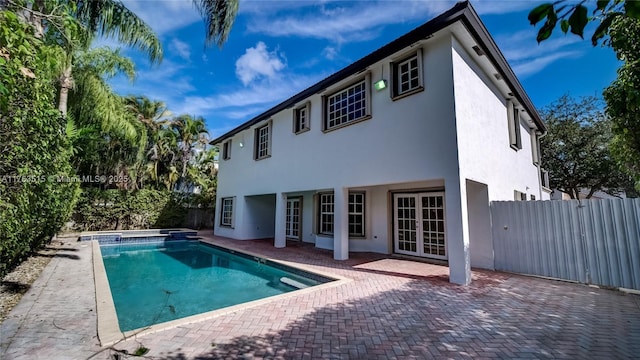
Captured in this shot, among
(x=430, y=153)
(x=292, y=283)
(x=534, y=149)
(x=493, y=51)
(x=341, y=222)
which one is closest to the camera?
(x=430, y=153)

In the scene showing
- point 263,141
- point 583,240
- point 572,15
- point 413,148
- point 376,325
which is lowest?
point 376,325

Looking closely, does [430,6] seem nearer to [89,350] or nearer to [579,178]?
[89,350]

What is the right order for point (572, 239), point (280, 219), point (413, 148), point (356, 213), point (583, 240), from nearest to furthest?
point (583, 240), point (572, 239), point (413, 148), point (356, 213), point (280, 219)

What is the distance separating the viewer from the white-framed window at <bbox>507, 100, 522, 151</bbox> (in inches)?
467

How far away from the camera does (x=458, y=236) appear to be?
7.41 meters

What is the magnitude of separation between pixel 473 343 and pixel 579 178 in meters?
26.9

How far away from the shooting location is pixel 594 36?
1.75 meters

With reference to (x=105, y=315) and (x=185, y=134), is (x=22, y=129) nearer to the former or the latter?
(x=105, y=315)

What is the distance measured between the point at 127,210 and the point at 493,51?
79.1 feet

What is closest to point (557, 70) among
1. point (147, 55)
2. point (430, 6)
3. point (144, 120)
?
point (430, 6)

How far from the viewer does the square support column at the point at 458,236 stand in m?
7.36

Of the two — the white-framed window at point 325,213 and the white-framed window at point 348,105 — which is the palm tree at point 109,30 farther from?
the white-framed window at point 325,213

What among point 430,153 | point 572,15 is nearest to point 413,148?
point 430,153

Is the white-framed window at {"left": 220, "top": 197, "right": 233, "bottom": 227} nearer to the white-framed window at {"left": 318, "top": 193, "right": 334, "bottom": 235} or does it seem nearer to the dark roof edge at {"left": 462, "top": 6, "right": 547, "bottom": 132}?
the white-framed window at {"left": 318, "top": 193, "right": 334, "bottom": 235}
